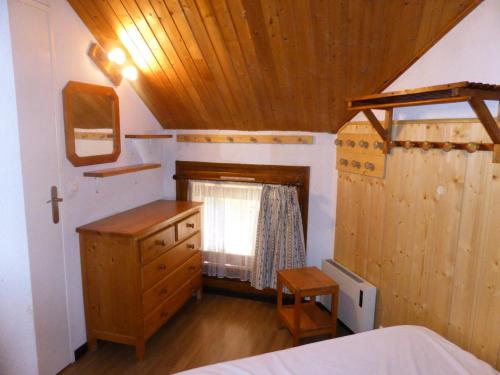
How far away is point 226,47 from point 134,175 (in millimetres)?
1421

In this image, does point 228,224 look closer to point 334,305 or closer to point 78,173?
point 334,305

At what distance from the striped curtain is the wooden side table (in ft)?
0.88

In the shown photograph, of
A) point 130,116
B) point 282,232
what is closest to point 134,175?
point 130,116

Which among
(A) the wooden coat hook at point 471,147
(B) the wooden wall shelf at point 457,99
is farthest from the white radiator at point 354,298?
(A) the wooden coat hook at point 471,147

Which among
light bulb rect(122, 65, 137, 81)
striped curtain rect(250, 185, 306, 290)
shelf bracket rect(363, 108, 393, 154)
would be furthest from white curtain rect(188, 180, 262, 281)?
shelf bracket rect(363, 108, 393, 154)

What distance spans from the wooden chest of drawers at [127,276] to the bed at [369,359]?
43.9 inches

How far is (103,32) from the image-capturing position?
2.61 metres

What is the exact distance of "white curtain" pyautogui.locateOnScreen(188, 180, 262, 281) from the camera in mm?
3570

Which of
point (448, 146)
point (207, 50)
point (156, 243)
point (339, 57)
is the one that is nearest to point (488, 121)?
point (448, 146)

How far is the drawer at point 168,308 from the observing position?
104 inches

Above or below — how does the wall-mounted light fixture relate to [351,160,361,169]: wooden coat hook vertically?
above

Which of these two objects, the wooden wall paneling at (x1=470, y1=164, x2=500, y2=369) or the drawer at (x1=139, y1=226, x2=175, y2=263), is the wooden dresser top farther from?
the wooden wall paneling at (x1=470, y1=164, x2=500, y2=369)

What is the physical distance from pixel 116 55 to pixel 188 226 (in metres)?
1.47

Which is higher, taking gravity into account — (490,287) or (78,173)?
(78,173)
